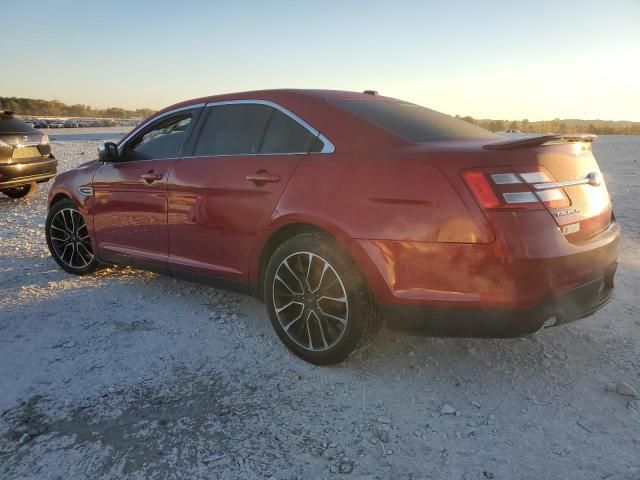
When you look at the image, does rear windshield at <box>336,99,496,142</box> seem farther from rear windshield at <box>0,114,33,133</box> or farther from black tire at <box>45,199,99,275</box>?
rear windshield at <box>0,114,33,133</box>

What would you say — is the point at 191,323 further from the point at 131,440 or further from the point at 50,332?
the point at 131,440

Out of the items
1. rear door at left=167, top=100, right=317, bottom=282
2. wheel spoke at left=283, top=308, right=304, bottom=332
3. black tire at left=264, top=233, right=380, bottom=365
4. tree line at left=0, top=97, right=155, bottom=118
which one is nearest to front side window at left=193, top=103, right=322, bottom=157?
rear door at left=167, top=100, right=317, bottom=282

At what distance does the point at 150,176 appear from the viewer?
396 centimetres

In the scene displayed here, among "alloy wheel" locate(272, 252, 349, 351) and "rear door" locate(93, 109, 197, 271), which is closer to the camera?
"alloy wheel" locate(272, 252, 349, 351)

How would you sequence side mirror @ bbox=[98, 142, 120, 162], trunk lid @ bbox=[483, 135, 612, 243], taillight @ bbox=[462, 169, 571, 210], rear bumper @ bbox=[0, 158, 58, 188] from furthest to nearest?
rear bumper @ bbox=[0, 158, 58, 188]
side mirror @ bbox=[98, 142, 120, 162]
trunk lid @ bbox=[483, 135, 612, 243]
taillight @ bbox=[462, 169, 571, 210]

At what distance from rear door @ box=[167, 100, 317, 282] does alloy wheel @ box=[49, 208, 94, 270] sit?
1.45 m

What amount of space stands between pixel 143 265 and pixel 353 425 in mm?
2445

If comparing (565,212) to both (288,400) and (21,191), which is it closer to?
(288,400)

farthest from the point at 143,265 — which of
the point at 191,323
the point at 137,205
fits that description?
the point at 191,323

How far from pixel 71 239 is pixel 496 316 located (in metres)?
4.08

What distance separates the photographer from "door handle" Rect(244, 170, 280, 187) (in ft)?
10.3

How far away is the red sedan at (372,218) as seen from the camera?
2.46 metres

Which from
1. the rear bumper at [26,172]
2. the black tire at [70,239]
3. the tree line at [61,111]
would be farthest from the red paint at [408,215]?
the tree line at [61,111]

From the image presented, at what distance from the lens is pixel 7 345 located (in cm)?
334
